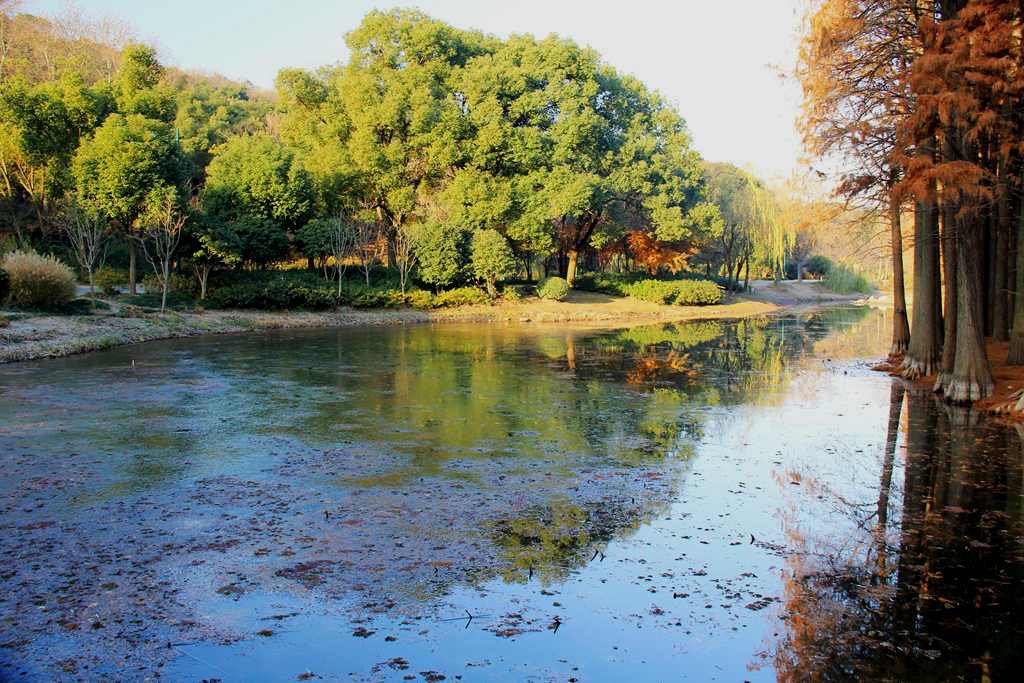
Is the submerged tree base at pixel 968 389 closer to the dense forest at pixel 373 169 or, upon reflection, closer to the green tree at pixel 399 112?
the dense forest at pixel 373 169

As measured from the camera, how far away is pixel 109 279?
31.4 meters

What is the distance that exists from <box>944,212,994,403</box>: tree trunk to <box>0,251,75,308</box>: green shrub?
23040 mm

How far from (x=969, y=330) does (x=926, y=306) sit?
10.6 ft

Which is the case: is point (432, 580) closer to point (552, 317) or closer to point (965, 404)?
point (965, 404)

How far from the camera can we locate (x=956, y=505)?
785 centimetres

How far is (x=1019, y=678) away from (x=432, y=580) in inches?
149

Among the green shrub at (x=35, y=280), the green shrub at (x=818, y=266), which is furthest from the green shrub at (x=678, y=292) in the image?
the green shrub at (x=35, y=280)

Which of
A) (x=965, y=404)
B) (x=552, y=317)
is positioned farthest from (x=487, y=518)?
(x=552, y=317)

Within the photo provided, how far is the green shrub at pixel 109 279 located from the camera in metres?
30.3

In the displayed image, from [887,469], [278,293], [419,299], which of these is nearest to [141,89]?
[278,293]

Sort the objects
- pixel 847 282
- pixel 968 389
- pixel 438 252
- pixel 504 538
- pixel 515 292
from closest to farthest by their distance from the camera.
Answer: pixel 504 538
pixel 968 389
pixel 438 252
pixel 515 292
pixel 847 282

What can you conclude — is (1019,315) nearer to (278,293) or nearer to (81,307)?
(81,307)

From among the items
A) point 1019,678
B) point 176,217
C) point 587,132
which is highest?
point 587,132

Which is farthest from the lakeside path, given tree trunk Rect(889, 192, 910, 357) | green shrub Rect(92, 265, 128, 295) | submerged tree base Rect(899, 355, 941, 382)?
submerged tree base Rect(899, 355, 941, 382)
